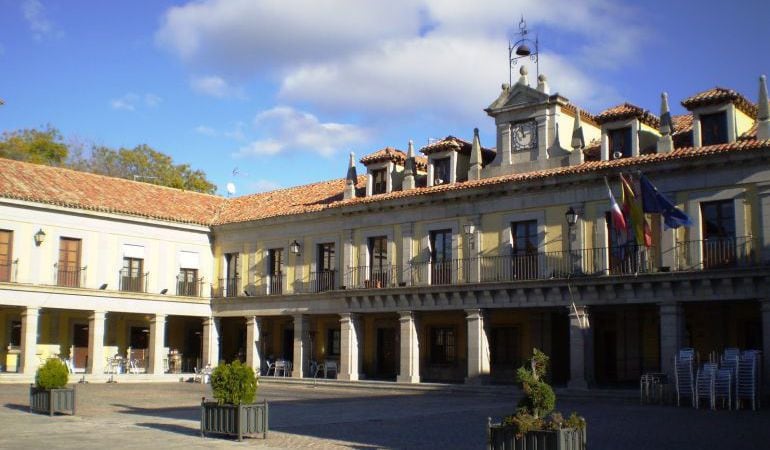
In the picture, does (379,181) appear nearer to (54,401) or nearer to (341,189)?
(341,189)

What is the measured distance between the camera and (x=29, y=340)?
32.3 meters

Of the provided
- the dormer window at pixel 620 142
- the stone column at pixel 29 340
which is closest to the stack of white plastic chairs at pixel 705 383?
the dormer window at pixel 620 142

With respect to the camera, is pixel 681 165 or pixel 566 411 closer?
pixel 566 411

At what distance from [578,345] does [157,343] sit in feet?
60.6

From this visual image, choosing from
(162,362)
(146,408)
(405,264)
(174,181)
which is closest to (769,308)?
(405,264)

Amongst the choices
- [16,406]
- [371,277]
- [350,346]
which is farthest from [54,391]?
[371,277]

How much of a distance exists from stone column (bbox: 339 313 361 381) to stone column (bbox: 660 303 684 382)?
39.3ft

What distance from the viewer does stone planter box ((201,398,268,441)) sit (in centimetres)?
1452

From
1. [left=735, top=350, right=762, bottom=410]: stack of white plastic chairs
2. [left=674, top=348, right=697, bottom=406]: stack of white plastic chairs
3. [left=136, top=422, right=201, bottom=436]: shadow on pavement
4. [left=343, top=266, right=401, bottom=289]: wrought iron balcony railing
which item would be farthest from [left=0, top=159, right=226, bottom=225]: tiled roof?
[left=735, top=350, right=762, bottom=410]: stack of white plastic chairs

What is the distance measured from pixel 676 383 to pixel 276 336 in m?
20.4

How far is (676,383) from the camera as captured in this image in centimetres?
2262

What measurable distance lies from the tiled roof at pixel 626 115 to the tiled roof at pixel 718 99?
157 centimetres

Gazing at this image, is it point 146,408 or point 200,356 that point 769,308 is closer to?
point 146,408

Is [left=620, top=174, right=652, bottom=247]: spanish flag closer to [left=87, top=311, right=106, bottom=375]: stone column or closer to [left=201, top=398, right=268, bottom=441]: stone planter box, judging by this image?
[left=201, top=398, right=268, bottom=441]: stone planter box
